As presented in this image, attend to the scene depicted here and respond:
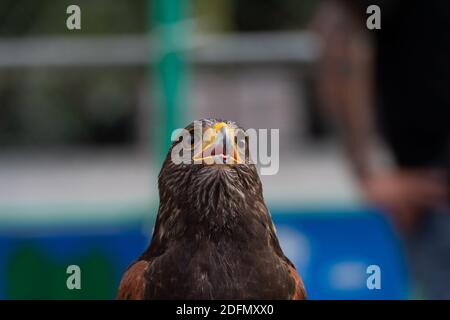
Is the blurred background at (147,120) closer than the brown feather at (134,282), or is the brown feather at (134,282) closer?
the brown feather at (134,282)

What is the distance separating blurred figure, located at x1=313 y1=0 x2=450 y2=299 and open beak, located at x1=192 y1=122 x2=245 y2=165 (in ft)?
3.71

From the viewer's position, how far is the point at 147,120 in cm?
557

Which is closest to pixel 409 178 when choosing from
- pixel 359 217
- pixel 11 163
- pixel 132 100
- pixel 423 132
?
pixel 423 132

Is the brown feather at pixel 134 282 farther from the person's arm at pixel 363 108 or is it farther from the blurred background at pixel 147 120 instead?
the person's arm at pixel 363 108

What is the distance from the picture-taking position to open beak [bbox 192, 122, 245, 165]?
490 mm

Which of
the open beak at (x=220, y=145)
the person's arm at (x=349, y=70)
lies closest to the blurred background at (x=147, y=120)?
the person's arm at (x=349, y=70)

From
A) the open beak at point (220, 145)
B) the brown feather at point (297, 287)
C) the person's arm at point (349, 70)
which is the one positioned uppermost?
the person's arm at point (349, 70)

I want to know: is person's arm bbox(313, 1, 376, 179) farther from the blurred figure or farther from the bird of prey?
the bird of prey

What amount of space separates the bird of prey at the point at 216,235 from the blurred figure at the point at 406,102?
107 centimetres

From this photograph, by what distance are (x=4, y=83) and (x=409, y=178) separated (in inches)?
179

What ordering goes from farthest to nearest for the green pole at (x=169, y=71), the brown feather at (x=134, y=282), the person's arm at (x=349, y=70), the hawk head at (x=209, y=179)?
the person's arm at (x=349, y=70), the green pole at (x=169, y=71), the brown feather at (x=134, y=282), the hawk head at (x=209, y=179)

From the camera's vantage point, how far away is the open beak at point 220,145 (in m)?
0.49

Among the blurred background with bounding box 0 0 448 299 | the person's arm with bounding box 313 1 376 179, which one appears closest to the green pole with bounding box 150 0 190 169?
the blurred background with bounding box 0 0 448 299
